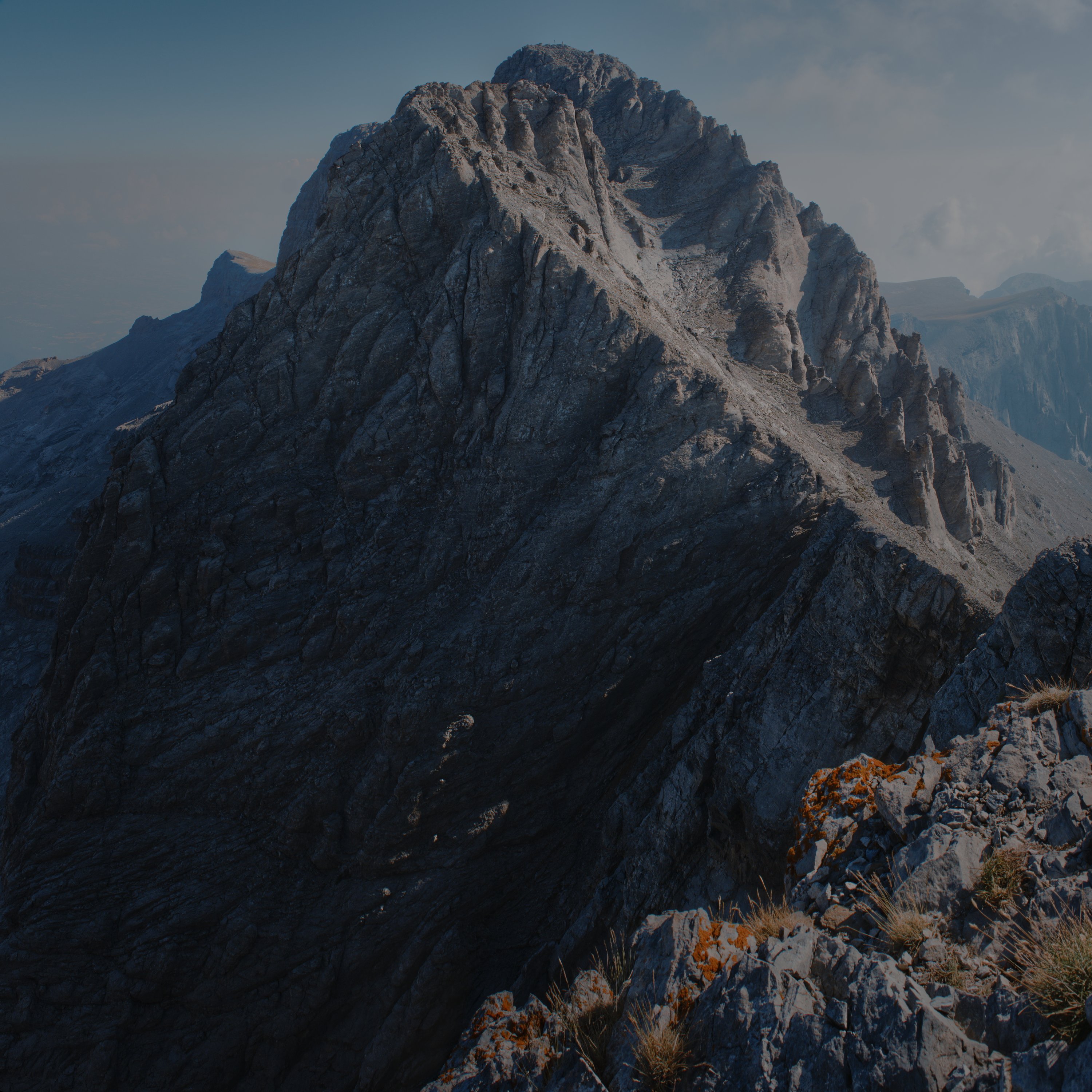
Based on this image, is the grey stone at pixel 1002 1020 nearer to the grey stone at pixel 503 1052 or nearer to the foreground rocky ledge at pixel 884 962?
the foreground rocky ledge at pixel 884 962

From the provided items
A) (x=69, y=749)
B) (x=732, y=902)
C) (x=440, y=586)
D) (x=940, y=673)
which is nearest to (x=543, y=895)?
(x=732, y=902)

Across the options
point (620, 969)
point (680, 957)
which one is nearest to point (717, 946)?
point (680, 957)

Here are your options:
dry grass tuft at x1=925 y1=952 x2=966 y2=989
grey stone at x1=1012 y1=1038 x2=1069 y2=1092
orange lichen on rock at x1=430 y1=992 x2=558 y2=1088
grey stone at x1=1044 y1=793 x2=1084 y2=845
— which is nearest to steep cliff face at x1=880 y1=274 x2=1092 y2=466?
grey stone at x1=1044 y1=793 x2=1084 y2=845

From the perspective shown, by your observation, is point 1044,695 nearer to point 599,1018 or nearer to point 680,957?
point 680,957

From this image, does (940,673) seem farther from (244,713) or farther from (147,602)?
(147,602)

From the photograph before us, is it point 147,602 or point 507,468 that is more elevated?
point 507,468

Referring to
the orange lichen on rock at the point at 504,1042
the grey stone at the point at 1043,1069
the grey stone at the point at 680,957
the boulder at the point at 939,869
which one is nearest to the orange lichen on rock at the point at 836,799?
the boulder at the point at 939,869
